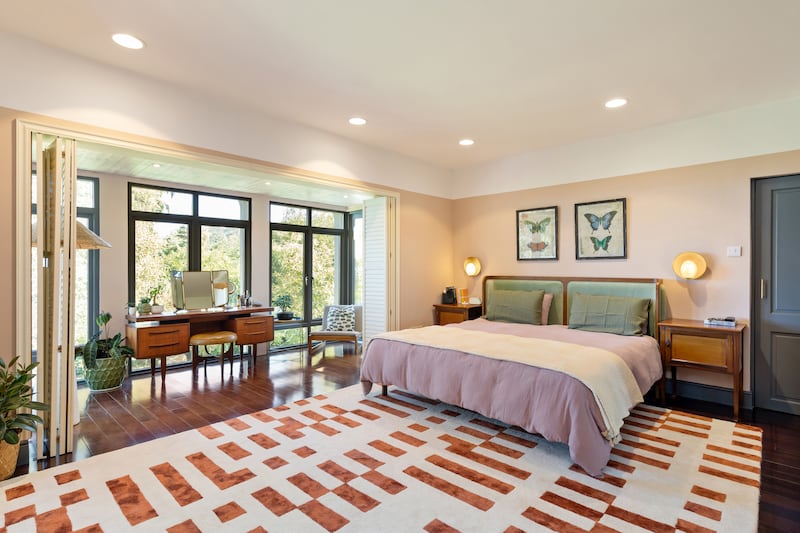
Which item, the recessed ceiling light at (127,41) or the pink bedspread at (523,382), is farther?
the recessed ceiling light at (127,41)

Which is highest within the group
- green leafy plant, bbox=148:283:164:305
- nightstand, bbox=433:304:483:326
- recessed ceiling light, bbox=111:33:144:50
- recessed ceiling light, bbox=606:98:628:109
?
recessed ceiling light, bbox=111:33:144:50

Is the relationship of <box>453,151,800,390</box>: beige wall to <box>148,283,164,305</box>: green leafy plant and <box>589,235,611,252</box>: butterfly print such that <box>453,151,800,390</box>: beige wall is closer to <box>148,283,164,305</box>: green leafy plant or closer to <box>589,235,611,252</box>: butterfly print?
<box>589,235,611,252</box>: butterfly print

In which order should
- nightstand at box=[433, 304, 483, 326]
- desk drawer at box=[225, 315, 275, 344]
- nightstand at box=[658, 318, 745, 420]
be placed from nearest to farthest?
1. nightstand at box=[658, 318, 745, 420]
2. desk drawer at box=[225, 315, 275, 344]
3. nightstand at box=[433, 304, 483, 326]

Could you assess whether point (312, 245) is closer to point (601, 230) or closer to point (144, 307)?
point (144, 307)

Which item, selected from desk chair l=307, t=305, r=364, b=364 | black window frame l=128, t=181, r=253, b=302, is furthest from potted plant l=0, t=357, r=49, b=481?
desk chair l=307, t=305, r=364, b=364

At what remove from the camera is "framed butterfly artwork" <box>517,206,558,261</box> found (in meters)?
5.09

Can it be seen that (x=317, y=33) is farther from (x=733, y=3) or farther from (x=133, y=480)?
(x=133, y=480)

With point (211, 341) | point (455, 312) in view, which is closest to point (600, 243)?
point (455, 312)

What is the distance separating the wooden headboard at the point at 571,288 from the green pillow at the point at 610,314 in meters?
0.13

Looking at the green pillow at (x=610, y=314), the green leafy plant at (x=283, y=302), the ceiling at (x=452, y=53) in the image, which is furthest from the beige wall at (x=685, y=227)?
the green leafy plant at (x=283, y=302)

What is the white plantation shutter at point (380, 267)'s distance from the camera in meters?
5.34

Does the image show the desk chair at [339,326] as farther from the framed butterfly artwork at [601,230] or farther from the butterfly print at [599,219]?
the butterfly print at [599,219]

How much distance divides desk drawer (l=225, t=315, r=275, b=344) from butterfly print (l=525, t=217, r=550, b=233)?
3684 millimetres

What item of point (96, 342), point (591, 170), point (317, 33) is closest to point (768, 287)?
point (591, 170)
